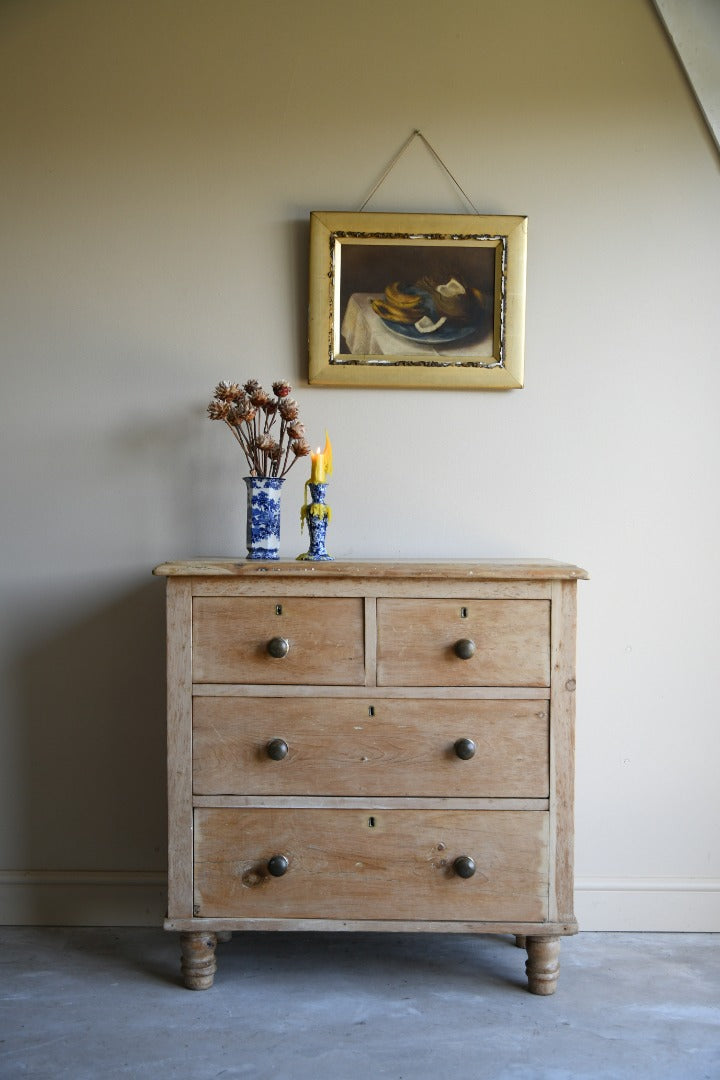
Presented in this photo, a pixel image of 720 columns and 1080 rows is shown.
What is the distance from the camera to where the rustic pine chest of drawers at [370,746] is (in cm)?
209

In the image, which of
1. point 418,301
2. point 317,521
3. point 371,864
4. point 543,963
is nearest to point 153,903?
point 371,864

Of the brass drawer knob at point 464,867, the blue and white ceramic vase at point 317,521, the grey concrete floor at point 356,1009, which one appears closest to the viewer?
the grey concrete floor at point 356,1009

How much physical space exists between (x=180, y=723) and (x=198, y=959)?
0.59m

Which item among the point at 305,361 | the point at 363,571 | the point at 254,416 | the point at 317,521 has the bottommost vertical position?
the point at 363,571

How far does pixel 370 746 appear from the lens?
211 cm

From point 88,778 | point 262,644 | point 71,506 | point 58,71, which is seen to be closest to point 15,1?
point 58,71

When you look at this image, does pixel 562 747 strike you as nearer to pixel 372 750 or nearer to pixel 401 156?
pixel 372 750

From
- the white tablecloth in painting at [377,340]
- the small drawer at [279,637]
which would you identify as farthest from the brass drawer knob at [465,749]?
the white tablecloth in painting at [377,340]

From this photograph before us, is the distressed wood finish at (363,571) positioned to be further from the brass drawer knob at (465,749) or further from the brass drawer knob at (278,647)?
the brass drawer knob at (465,749)

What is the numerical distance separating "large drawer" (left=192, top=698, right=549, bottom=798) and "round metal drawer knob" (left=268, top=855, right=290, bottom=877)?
15cm

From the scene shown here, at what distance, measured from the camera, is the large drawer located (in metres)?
2.10

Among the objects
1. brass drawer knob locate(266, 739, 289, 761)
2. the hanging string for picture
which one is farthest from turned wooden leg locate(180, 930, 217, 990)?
the hanging string for picture

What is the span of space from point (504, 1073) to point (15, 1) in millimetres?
3101

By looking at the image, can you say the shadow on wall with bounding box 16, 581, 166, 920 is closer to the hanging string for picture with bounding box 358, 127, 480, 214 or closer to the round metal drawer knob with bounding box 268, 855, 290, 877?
the round metal drawer knob with bounding box 268, 855, 290, 877
